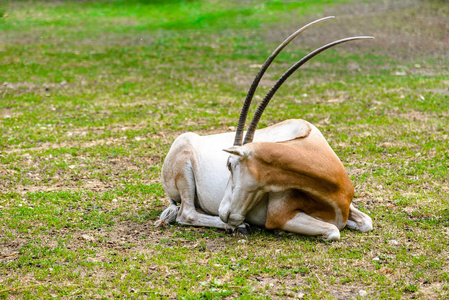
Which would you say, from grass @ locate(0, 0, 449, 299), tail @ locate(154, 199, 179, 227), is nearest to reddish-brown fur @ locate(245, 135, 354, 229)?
grass @ locate(0, 0, 449, 299)

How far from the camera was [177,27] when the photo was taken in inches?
827

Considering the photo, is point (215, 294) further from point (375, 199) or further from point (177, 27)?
point (177, 27)

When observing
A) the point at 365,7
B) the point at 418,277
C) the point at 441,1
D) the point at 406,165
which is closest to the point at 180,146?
the point at 418,277

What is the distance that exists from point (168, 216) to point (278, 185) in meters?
1.38

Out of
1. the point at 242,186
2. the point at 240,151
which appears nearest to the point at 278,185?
the point at 242,186

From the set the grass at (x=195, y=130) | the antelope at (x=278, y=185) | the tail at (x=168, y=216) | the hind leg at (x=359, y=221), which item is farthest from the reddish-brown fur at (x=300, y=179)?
the tail at (x=168, y=216)

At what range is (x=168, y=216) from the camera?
593cm

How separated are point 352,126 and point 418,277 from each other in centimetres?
531

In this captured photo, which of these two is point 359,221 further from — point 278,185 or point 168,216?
point 168,216

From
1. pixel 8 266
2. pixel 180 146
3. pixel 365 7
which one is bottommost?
pixel 8 266

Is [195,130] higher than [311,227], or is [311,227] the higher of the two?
[311,227]

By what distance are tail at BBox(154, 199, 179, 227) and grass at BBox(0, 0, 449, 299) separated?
111 mm

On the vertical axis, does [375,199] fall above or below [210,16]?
below

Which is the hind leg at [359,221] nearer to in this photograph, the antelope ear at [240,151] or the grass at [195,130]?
the grass at [195,130]
